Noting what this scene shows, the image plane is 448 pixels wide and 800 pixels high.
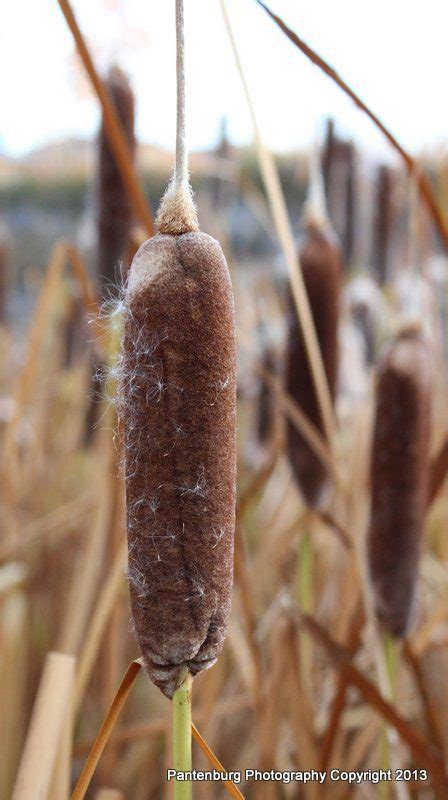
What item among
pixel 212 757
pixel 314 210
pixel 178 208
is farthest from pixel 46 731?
pixel 314 210

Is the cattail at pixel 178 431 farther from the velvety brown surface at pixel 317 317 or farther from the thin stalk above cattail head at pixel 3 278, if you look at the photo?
the thin stalk above cattail head at pixel 3 278

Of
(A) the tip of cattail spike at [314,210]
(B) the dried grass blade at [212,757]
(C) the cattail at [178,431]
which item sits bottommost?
(B) the dried grass blade at [212,757]

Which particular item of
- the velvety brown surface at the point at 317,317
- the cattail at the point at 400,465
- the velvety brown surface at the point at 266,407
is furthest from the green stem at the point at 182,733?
the velvety brown surface at the point at 266,407

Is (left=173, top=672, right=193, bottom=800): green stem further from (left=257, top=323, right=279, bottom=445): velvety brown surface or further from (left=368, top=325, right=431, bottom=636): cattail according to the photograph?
(left=257, top=323, right=279, bottom=445): velvety brown surface

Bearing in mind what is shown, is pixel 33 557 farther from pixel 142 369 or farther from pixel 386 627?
pixel 142 369

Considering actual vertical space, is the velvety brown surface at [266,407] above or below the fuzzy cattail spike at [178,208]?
above

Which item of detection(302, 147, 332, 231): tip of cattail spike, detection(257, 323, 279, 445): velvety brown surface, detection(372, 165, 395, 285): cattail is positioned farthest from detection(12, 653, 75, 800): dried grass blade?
detection(372, 165, 395, 285): cattail
